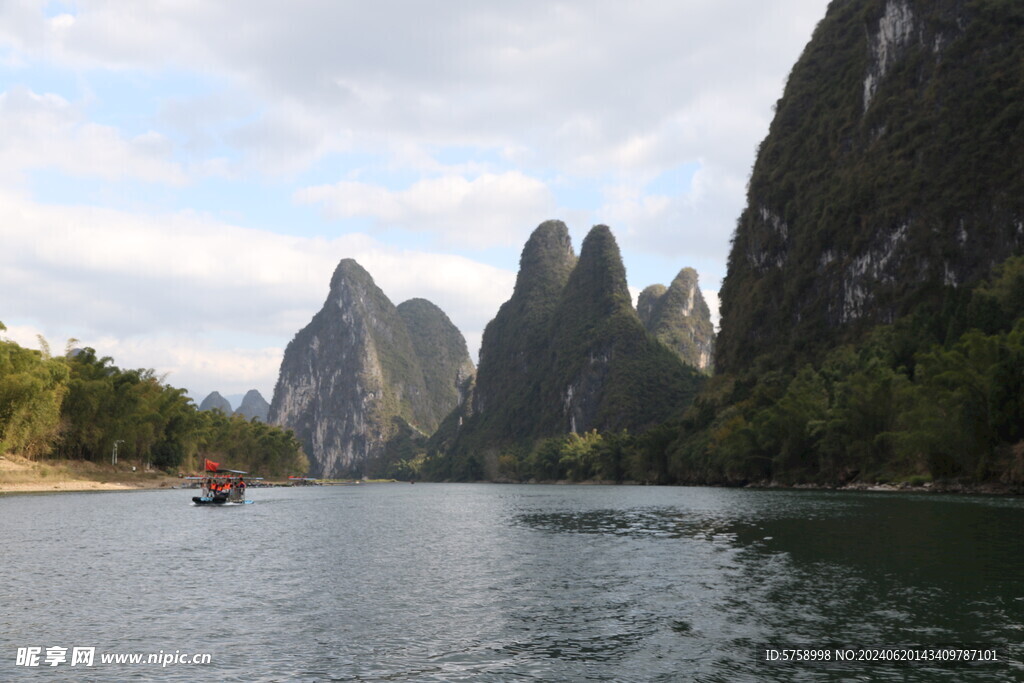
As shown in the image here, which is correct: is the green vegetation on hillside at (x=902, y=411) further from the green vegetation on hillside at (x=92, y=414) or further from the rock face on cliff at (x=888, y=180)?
the green vegetation on hillside at (x=92, y=414)

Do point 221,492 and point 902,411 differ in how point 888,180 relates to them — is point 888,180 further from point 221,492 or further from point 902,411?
point 221,492

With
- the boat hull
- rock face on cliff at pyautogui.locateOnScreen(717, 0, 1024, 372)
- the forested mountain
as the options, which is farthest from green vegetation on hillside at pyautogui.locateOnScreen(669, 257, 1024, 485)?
the boat hull

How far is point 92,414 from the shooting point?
106312 millimetres

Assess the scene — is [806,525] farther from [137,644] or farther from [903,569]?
[137,644]

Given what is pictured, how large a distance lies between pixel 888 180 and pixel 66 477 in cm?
14268

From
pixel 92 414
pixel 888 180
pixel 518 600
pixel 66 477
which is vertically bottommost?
pixel 518 600

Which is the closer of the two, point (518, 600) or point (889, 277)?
point (518, 600)

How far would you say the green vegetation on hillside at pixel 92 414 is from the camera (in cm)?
8475

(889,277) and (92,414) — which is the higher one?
(889,277)

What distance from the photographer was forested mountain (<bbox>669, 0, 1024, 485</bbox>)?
7788 cm

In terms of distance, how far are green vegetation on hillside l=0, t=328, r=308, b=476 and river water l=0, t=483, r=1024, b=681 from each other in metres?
43.6

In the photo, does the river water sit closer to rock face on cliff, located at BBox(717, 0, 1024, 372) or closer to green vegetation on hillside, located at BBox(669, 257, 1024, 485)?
green vegetation on hillside, located at BBox(669, 257, 1024, 485)

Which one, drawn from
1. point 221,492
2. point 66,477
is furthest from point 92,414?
point 221,492

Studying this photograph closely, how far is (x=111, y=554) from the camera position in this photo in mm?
Result: 35844
